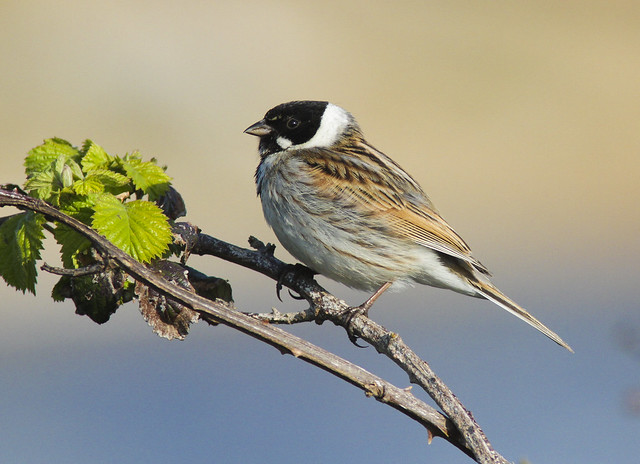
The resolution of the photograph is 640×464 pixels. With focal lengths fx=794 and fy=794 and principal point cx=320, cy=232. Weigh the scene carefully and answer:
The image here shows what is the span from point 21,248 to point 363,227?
2.36 metres

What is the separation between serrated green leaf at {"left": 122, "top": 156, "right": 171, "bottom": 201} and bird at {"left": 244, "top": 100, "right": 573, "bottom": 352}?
1525 mm

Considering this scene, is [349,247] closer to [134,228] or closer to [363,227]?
[363,227]

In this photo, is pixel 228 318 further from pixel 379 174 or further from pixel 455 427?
pixel 379 174

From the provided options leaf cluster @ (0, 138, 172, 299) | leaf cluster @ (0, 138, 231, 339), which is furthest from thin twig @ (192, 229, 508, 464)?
leaf cluster @ (0, 138, 172, 299)

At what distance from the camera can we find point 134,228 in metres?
2.43

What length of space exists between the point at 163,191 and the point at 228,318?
114 cm

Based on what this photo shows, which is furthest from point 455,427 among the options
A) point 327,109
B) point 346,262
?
point 327,109

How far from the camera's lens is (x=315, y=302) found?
3006mm

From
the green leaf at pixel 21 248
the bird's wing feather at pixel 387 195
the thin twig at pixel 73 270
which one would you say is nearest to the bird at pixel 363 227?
the bird's wing feather at pixel 387 195

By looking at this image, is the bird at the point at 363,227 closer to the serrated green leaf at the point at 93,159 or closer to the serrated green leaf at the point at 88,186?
the serrated green leaf at the point at 93,159

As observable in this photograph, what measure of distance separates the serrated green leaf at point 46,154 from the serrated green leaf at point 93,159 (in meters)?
0.08

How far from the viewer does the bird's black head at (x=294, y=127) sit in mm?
5020

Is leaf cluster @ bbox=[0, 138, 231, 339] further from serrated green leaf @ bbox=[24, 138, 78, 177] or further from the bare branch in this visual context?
the bare branch

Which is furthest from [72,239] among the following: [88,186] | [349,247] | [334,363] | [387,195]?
[387,195]
